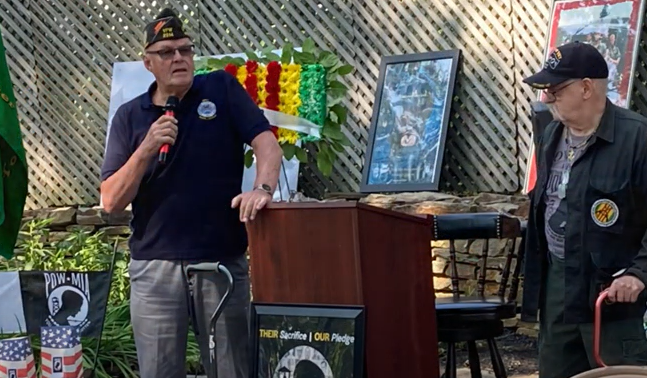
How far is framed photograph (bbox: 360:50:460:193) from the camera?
7.39 m

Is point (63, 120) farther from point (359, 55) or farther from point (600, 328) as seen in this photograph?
point (600, 328)

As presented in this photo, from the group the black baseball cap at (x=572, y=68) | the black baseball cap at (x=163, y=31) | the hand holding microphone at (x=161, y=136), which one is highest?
the black baseball cap at (x=163, y=31)

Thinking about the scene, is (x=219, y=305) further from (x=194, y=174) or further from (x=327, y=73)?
(x=327, y=73)

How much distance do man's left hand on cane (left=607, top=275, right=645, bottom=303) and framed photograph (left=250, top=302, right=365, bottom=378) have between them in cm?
77

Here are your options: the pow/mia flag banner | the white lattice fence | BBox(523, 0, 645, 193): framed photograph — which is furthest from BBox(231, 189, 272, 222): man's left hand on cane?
the white lattice fence

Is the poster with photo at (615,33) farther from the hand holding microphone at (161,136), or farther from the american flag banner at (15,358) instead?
the american flag banner at (15,358)

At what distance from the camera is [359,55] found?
25.9ft

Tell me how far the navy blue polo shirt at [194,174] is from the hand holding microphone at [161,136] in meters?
0.16

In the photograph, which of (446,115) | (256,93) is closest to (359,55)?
(446,115)

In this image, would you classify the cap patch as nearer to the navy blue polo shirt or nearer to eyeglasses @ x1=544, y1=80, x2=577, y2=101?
Result: eyeglasses @ x1=544, y1=80, x2=577, y2=101

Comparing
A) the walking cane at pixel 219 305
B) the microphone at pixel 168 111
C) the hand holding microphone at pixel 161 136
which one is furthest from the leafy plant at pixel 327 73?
the walking cane at pixel 219 305

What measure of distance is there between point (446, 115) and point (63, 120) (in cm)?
366

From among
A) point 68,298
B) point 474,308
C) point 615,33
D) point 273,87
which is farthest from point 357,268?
point 615,33

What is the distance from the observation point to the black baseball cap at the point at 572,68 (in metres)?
3.15
